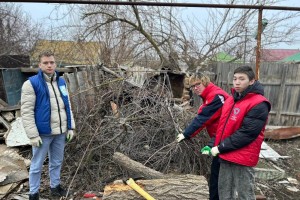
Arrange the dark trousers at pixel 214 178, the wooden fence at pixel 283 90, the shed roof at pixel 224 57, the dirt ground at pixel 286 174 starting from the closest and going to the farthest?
the dark trousers at pixel 214 178
the dirt ground at pixel 286 174
the wooden fence at pixel 283 90
the shed roof at pixel 224 57

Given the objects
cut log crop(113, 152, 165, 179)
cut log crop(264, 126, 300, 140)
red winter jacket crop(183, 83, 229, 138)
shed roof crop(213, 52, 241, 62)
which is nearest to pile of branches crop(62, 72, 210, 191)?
cut log crop(113, 152, 165, 179)

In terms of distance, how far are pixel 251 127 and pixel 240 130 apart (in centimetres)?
10

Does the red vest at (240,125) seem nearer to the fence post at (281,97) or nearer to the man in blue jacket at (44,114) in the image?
the man in blue jacket at (44,114)

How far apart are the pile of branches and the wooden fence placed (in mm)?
4500

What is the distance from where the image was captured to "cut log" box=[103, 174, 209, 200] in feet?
8.50

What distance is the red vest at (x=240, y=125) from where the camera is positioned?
2326mm

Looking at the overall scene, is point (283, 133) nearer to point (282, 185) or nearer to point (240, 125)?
point (282, 185)

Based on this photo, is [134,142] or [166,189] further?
[134,142]

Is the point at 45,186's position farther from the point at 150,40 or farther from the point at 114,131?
the point at 150,40

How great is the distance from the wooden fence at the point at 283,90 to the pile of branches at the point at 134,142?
177 inches

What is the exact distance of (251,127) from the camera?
2283mm

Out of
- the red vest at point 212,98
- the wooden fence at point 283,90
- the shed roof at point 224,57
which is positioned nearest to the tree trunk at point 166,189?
the red vest at point 212,98

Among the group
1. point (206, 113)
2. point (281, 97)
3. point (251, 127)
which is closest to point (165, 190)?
point (206, 113)

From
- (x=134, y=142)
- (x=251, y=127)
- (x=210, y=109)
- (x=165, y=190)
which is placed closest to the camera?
(x=251, y=127)
